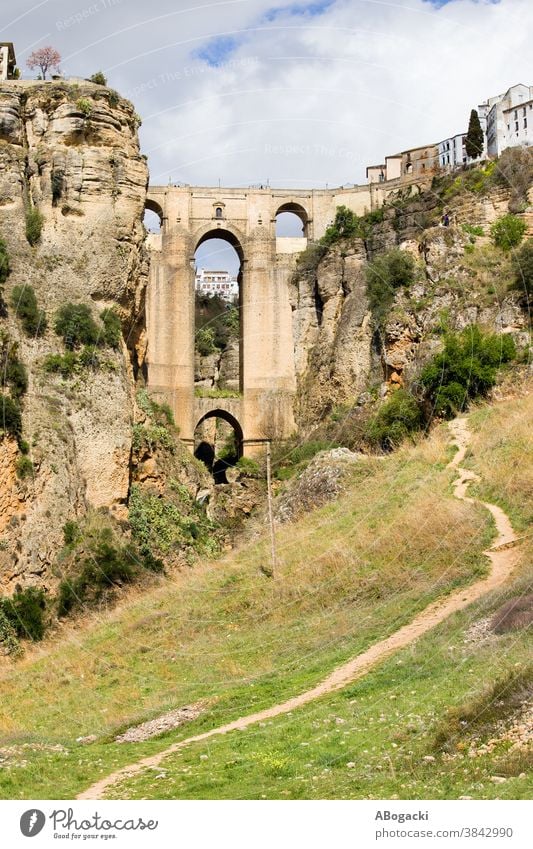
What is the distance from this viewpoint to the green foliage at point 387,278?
49.4 m

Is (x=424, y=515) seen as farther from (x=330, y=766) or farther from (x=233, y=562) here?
(x=330, y=766)

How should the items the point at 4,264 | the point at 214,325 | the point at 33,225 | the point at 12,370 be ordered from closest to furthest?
the point at 12,370
the point at 4,264
the point at 33,225
the point at 214,325

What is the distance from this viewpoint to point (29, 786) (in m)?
13.7

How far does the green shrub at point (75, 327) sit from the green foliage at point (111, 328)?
55 centimetres

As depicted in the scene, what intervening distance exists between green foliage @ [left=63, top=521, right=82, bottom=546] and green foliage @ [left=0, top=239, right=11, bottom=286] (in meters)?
8.11

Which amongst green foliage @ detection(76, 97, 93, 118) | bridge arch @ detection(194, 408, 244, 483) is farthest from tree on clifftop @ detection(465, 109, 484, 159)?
green foliage @ detection(76, 97, 93, 118)

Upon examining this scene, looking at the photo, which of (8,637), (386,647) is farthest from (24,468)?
(386,647)

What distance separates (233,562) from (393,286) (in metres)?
25.2

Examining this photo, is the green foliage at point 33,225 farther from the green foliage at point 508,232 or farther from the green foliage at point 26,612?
the green foliage at point 508,232

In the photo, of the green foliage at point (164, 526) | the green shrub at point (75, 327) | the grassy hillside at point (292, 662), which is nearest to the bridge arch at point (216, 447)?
the green foliage at point (164, 526)

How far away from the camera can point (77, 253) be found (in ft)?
115

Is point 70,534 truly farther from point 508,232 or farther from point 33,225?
point 508,232

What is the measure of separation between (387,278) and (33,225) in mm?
19876

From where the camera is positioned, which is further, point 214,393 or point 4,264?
point 214,393
